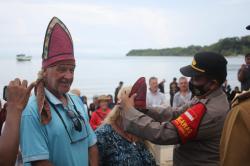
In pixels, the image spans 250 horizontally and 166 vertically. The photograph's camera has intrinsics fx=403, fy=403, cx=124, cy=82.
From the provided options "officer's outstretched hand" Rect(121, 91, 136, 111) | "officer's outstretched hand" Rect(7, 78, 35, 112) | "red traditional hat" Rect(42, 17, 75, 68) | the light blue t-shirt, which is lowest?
the light blue t-shirt

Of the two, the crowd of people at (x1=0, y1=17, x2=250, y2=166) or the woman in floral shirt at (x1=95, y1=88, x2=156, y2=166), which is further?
the woman in floral shirt at (x1=95, y1=88, x2=156, y2=166)

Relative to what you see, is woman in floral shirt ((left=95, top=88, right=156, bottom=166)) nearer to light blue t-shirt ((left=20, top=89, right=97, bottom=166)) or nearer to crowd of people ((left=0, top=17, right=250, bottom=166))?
crowd of people ((left=0, top=17, right=250, bottom=166))

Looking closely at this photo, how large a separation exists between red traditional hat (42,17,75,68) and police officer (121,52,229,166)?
0.57m

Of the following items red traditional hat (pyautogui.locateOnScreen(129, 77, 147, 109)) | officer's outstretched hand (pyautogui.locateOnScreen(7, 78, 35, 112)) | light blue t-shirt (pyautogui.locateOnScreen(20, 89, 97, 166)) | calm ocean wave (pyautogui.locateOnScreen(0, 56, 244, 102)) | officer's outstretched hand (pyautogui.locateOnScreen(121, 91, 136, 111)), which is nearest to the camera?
officer's outstretched hand (pyautogui.locateOnScreen(7, 78, 35, 112))

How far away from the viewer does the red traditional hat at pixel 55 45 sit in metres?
2.87

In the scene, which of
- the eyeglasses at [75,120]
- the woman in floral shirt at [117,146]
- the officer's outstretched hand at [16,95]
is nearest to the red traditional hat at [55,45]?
the eyeglasses at [75,120]

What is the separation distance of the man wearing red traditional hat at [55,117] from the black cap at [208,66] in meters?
0.92

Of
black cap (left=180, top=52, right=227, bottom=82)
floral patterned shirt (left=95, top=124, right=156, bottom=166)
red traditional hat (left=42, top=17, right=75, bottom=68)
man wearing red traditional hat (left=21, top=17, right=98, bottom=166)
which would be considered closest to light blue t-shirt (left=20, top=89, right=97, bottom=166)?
man wearing red traditional hat (left=21, top=17, right=98, bottom=166)

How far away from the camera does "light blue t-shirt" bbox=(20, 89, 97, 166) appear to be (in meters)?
2.65

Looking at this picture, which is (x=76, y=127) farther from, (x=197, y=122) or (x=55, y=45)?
(x=197, y=122)

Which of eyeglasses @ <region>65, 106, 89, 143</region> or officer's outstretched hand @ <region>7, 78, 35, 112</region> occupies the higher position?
officer's outstretched hand @ <region>7, 78, 35, 112</region>

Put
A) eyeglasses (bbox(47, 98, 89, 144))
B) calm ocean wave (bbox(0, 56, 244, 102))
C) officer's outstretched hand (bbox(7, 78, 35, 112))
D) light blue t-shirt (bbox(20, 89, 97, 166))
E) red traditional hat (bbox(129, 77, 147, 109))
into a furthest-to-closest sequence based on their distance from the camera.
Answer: calm ocean wave (bbox(0, 56, 244, 102)) < red traditional hat (bbox(129, 77, 147, 109)) < eyeglasses (bbox(47, 98, 89, 144)) < light blue t-shirt (bbox(20, 89, 97, 166)) < officer's outstretched hand (bbox(7, 78, 35, 112))

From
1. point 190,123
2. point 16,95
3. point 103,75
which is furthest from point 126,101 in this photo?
point 103,75

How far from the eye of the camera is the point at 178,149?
3162mm
